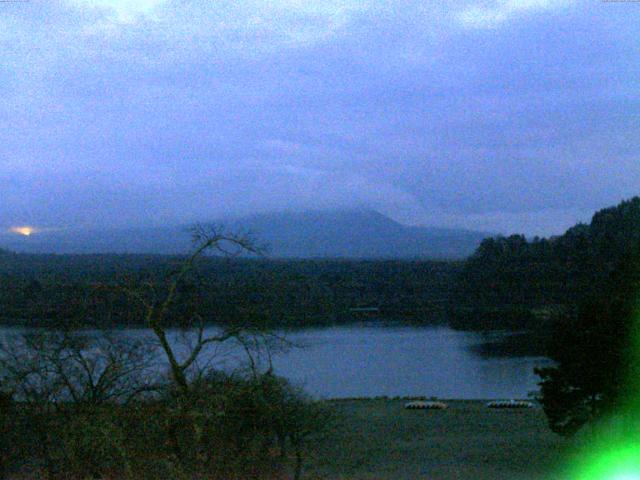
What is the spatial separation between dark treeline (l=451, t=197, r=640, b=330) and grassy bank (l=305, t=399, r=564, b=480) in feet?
71.6

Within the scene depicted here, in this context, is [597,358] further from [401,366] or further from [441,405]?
[401,366]

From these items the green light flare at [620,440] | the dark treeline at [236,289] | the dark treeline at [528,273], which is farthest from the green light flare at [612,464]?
the dark treeline at [528,273]

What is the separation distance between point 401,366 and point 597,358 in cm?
2288

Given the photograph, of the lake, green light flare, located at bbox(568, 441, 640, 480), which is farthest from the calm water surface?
green light flare, located at bbox(568, 441, 640, 480)

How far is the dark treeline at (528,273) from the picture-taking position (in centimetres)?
4522

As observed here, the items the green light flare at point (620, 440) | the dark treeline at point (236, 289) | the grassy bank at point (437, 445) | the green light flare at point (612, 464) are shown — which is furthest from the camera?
the grassy bank at point (437, 445)

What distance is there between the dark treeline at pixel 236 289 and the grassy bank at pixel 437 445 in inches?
112

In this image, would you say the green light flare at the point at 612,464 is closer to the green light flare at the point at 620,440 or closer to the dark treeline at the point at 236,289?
the green light flare at the point at 620,440

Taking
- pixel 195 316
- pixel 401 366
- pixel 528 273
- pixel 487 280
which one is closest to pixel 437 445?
pixel 195 316

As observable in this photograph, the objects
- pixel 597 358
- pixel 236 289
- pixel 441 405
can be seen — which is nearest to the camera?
pixel 597 358

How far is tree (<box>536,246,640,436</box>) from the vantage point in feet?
42.9

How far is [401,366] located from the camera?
3628cm

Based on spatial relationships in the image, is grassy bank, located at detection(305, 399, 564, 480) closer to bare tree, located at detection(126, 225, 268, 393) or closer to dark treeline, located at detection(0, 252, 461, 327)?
dark treeline, located at detection(0, 252, 461, 327)

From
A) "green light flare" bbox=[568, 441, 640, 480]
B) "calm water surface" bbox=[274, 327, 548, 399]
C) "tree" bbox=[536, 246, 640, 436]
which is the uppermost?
"tree" bbox=[536, 246, 640, 436]
